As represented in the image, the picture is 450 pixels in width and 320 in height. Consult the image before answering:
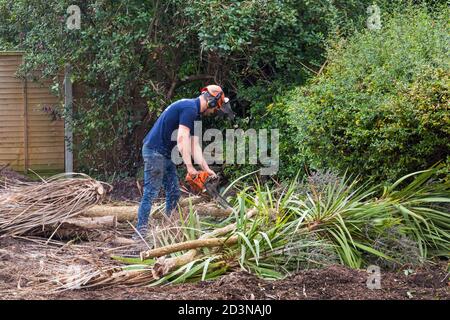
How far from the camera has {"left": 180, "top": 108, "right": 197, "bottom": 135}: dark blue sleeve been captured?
8117 millimetres

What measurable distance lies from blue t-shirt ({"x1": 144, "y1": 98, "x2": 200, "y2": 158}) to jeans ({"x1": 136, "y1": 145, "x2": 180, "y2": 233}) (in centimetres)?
8

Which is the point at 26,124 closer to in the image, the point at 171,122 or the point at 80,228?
the point at 80,228

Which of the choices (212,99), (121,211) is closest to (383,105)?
(212,99)

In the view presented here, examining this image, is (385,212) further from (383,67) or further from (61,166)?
(61,166)

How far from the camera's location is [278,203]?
7.37m

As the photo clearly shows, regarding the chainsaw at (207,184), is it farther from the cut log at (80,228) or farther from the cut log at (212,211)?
the cut log at (80,228)

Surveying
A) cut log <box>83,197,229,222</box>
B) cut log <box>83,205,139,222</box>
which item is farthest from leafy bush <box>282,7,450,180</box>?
cut log <box>83,205,139,222</box>

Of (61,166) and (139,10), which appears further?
(61,166)

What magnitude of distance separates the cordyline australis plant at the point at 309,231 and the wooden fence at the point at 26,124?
259 inches

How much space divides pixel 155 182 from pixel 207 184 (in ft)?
2.01

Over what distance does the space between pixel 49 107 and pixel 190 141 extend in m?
6.00

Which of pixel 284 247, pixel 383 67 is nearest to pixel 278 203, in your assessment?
pixel 284 247

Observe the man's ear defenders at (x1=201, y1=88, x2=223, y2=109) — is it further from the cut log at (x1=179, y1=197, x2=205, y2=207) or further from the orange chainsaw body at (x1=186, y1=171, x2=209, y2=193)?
the cut log at (x1=179, y1=197, x2=205, y2=207)
